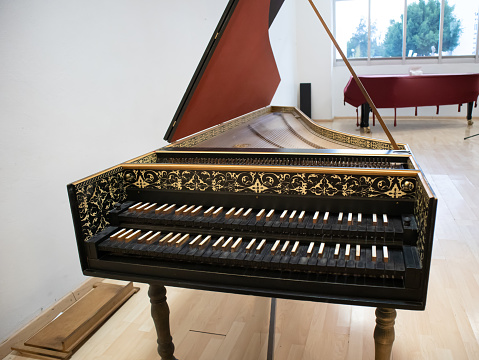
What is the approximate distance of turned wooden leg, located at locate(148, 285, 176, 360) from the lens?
194 centimetres

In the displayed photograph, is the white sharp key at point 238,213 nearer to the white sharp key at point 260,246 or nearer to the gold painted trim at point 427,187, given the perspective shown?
the white sharp key at point 260,246

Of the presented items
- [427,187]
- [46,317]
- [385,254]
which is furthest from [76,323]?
[427,187]

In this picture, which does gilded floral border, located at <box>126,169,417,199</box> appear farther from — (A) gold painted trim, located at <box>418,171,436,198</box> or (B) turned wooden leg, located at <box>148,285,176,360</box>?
(B) turned wooden leg, located at <box>148,285,176,360</box>

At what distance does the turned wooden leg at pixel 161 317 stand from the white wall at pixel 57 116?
0.89 meters

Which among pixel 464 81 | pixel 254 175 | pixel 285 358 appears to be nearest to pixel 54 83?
pixel 254 175

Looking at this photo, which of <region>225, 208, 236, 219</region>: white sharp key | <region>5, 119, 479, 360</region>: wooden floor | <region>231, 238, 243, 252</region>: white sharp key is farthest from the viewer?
<region>5, 119, 479, 360</region>: wooden floor

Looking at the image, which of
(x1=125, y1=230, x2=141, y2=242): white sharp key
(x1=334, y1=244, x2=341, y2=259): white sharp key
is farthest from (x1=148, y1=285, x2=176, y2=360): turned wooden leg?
(x1=334, y1=244, x2=341, y2=259): white sharp key

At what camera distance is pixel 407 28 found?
31.2 ft

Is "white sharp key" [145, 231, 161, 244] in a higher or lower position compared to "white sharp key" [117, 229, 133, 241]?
lower

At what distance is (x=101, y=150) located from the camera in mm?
2908

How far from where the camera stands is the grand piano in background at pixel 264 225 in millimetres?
1331

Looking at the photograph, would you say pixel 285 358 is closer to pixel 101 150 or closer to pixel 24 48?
pixel 101 150

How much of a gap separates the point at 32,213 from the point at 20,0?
3.86ft

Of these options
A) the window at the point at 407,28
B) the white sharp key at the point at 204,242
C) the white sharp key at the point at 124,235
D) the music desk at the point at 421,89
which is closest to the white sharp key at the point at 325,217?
the white sharp key at the point at 204,242
